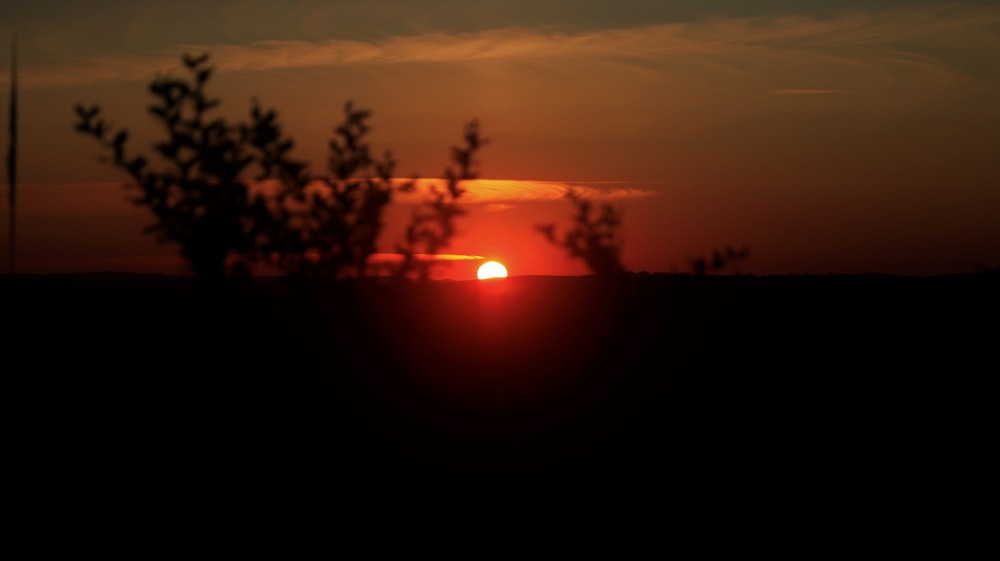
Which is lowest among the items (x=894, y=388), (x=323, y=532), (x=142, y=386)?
(x=323, y=532)

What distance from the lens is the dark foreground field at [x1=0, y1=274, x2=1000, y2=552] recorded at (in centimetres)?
654

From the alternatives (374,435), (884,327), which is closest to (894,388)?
(884,327)

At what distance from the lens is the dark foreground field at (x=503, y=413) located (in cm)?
654

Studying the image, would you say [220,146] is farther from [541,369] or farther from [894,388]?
[894,388]

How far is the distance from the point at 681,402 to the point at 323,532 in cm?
297

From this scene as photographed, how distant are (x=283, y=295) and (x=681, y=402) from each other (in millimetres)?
3303

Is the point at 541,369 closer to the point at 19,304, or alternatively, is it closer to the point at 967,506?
the point at 967,506

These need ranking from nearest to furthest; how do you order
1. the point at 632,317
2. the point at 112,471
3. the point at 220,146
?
the point at 112,471, the point at 220,146, the point at 632,317

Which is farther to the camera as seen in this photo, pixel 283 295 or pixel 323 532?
pixel 283 295

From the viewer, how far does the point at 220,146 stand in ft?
24.4

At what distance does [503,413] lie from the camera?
8.02m

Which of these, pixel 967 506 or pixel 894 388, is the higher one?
pixel 894 388

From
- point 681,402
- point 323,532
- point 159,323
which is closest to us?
point 323,532

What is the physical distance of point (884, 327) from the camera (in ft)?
29.2
